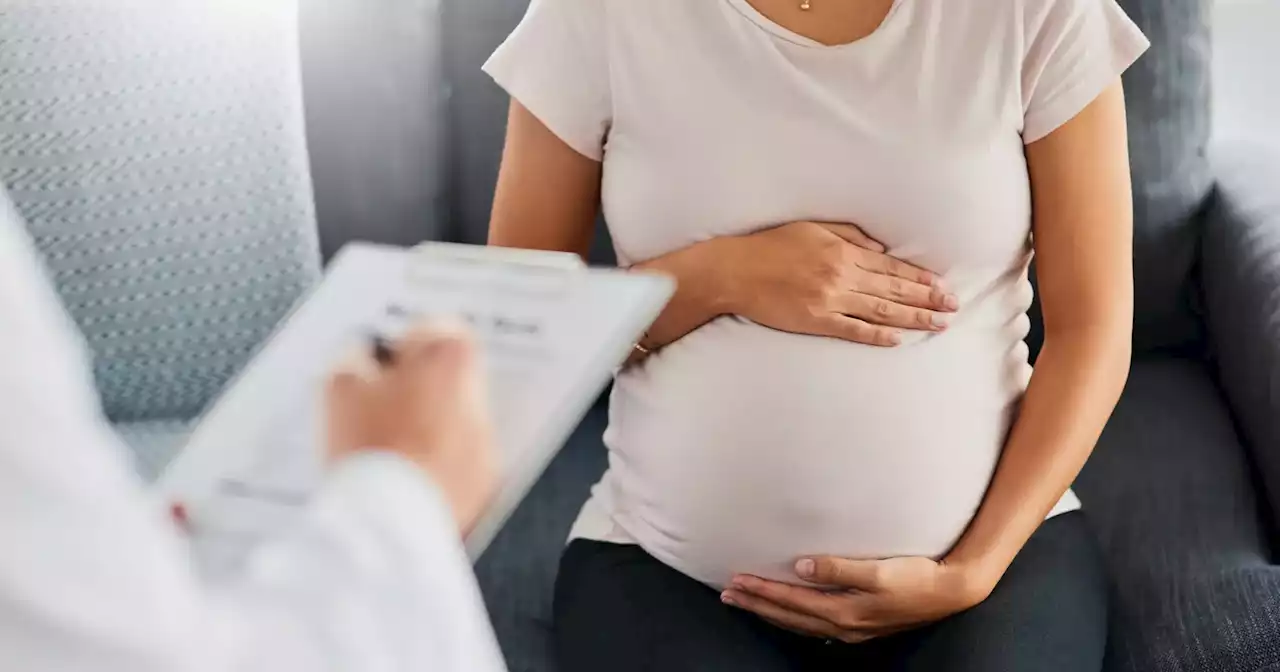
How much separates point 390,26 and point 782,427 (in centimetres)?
63

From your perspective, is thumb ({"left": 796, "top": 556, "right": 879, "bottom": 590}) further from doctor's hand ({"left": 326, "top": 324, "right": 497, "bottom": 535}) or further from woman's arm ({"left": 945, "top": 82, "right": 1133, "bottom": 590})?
doctor's hand ({"left": 326, "top": 324, "right": 497, "bottom": 535})

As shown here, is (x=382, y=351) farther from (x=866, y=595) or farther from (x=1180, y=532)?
(x=1180, y=532)

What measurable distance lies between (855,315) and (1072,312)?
0.18 meters

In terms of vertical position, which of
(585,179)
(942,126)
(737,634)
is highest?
(942,126)

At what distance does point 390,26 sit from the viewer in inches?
44.9

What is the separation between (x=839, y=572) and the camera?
0.78 meters

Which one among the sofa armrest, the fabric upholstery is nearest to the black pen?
the fabric upholstery

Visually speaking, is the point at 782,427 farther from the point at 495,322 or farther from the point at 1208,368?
the point at 1208,368

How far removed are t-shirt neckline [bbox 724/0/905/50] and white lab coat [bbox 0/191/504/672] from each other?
53 centimetres

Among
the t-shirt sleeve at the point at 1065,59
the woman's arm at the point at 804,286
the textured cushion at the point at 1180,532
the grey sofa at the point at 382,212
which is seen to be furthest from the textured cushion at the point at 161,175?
the textured cushion at the point at 1180,532

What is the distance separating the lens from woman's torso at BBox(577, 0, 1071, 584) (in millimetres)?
806

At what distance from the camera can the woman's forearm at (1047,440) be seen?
80 cm

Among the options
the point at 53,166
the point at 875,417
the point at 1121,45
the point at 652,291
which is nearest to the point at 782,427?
the point at 875,417

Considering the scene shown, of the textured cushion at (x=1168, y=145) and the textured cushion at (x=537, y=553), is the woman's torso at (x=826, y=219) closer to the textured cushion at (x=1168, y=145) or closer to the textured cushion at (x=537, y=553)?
the textured cushion at (x=537, y=553)
